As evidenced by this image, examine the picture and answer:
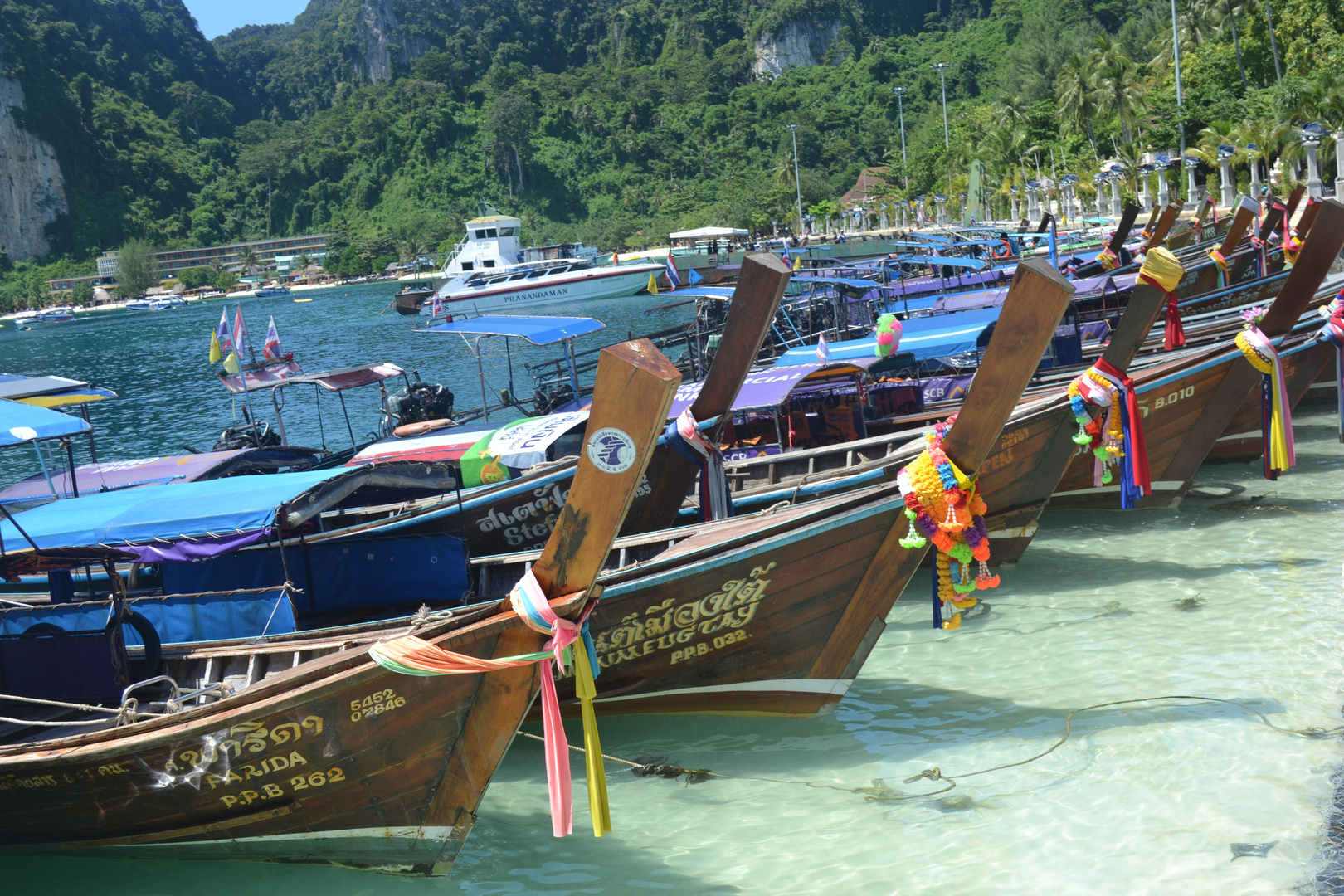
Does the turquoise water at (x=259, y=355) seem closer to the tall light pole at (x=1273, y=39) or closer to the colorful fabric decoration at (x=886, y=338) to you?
the colorful fabric decoration at (x=886, y=338)

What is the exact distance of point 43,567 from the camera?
8547 mm

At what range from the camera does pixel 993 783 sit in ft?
22.5

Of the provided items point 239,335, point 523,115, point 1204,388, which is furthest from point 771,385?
point 523,115

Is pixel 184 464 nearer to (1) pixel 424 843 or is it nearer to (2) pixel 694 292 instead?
(1) pixel 424 843

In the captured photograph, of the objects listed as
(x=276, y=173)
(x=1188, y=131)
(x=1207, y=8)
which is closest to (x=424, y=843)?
(x=1188, y=131)

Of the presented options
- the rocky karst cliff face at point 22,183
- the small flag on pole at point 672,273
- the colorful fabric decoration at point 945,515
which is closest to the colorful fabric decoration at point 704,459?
the colorful fabric decoration at point 945,515

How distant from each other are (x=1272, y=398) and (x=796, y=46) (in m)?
133

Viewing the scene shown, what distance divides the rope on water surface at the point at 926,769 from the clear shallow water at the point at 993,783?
0.18 feet

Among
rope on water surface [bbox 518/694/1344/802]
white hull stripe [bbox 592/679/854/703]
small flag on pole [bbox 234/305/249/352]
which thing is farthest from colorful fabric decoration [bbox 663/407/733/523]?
small flag on pole [bbox 234/305/249/352]

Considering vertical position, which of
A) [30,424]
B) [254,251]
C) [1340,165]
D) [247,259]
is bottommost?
[30,424]

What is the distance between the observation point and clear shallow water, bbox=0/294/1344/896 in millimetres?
6031

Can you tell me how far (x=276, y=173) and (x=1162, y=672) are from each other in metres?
144

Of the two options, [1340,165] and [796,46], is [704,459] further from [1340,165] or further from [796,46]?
[796,46]

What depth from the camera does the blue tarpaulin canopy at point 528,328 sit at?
53.6 ft
